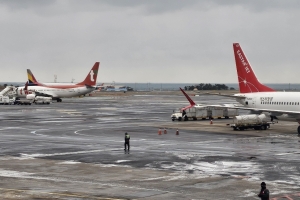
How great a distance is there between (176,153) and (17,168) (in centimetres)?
1366

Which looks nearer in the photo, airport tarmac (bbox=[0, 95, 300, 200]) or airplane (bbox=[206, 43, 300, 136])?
airport tarmac (bbox=[0, 95, 300, 200])

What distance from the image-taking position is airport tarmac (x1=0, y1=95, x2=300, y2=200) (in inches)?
1209

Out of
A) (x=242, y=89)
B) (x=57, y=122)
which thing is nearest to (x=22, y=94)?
(x=57, y=122)

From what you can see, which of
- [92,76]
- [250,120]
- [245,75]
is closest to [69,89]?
[92,76]

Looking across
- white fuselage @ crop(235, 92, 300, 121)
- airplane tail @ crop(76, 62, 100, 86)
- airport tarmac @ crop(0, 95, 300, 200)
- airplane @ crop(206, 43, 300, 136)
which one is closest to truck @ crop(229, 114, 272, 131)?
airplane @ crop(206, 43, 300, 136)

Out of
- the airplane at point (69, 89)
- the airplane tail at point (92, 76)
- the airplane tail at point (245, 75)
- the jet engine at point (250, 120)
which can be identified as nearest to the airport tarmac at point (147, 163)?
the jet engine at point (250, 120)

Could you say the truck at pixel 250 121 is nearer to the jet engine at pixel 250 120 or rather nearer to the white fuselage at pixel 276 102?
the jet engine at pixel 250 120

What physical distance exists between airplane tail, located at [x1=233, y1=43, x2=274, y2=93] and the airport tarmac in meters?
6.77

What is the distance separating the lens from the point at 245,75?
74.3 metres

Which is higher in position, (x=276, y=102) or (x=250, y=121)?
(x=276, y=102)

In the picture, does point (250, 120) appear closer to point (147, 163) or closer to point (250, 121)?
point (250, 121)

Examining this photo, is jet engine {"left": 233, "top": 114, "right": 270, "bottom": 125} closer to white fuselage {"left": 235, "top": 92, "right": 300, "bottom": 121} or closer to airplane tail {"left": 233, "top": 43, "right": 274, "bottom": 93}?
white fuselage {"left": 235, "top": 92, "right": 300, "bottom": 121}

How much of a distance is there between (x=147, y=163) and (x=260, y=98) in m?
33.5

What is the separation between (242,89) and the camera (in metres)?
74.4
